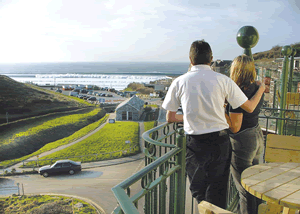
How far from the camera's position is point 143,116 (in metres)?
34.2

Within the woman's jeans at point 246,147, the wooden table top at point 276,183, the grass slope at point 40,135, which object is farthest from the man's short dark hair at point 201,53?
the grass slope at point 40,135

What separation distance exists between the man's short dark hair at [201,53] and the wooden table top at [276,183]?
90 centimetres

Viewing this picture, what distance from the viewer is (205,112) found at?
1.71 metres

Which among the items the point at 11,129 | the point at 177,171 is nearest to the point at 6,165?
the point at 11,129

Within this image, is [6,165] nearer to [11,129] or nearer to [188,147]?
[11,129]

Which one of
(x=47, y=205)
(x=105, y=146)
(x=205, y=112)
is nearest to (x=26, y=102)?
(x=105, y=146)

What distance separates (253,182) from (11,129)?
42.9 metres

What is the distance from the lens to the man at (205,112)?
1.68 m

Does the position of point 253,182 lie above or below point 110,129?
above

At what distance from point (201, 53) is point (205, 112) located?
0.42 metres

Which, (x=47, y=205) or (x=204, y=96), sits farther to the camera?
(x=47, y=205)

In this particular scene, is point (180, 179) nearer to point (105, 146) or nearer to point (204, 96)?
point (204, 96)

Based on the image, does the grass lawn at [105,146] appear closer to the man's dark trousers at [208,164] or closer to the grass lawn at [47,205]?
the grass lawn at [47,205]

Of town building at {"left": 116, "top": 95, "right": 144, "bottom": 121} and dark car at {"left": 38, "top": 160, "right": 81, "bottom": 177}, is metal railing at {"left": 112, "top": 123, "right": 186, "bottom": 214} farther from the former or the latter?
town building at {"left": 116, "top": 95, "right": 144, "bottom": 121}
